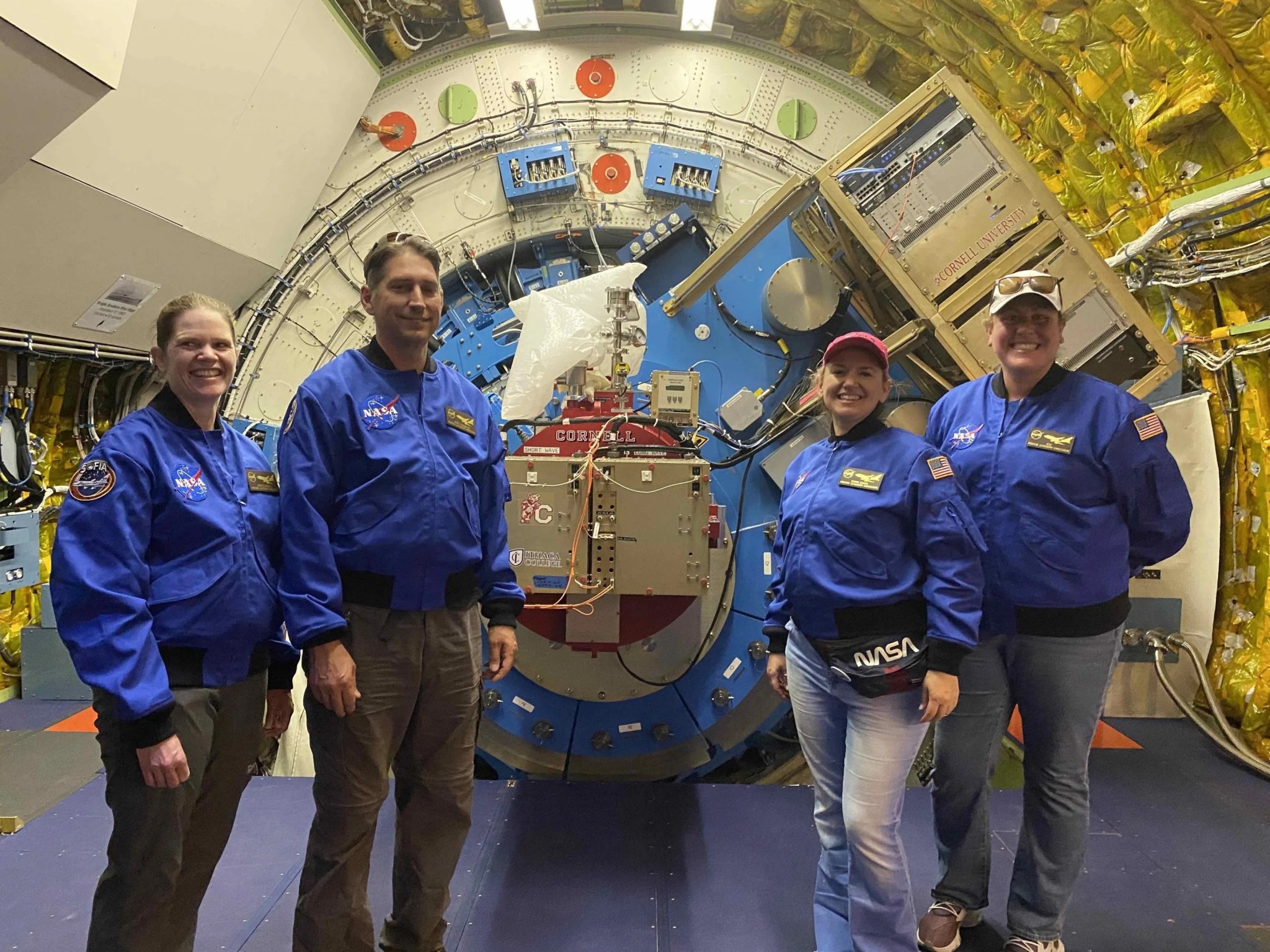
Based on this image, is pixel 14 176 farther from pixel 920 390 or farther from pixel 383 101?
pixel 920 390

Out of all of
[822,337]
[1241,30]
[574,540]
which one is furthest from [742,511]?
[1241,30]

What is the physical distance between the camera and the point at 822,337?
4250 millimetres

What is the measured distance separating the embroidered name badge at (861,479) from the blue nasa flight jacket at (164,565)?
1.50 meters

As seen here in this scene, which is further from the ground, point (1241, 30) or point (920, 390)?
point (1241, 30)

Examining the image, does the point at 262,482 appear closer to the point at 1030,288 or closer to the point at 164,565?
the point at 164,565

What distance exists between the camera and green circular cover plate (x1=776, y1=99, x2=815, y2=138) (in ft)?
15.3

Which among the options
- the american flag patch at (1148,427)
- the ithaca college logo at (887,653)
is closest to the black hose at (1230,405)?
the american flag patch at (1148,427)

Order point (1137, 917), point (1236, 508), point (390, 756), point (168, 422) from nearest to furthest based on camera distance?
point (168, 422) < point (390, 756) < point (1137, 917) < point (1236, 508)

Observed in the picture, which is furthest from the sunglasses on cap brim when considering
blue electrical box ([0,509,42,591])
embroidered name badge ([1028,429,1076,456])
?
blue electrical box ([0,509,42,591])

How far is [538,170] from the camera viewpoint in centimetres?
468

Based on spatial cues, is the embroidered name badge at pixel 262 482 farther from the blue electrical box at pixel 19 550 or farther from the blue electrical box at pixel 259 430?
the blue electrical box at pixel 259 430

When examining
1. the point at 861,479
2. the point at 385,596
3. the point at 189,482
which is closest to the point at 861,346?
the point at 861,479

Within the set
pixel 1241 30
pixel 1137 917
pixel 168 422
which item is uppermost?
pixel 1241 30

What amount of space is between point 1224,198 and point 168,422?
13.4ft
